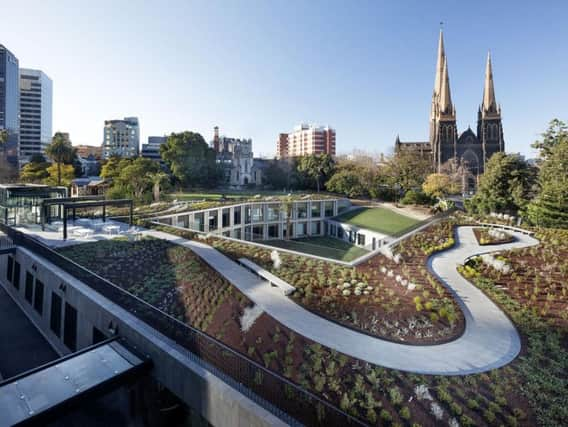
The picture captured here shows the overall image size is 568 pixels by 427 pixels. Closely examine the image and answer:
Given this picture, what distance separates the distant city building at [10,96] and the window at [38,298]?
8321cm

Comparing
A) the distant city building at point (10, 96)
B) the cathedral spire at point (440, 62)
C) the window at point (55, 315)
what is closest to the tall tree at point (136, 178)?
the window at point (55, 315)

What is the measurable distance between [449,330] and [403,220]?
21.9 meters

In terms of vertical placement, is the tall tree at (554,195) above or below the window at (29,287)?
above

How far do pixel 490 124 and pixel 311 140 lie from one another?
175 ft

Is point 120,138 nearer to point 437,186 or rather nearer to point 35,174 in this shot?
point 35,174

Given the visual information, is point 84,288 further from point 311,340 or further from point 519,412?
point 519,412

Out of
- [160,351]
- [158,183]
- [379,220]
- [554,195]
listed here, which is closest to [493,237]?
[554,195]

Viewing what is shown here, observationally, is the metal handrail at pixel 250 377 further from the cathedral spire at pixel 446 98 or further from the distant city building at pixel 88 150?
the distant city building at pixel 88 150

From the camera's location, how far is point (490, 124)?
245 ft

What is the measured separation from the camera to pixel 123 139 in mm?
97375

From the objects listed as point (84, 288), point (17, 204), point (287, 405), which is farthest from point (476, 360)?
point (17, 204)

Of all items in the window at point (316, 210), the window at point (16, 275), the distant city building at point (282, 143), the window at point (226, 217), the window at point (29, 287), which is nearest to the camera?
the window at point (29, 287)

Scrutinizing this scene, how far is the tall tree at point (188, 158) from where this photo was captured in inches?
1818

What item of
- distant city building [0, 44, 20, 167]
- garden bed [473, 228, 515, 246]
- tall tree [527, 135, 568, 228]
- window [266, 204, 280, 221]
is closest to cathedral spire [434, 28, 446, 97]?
tall tree [527, 135, 568, 228]
